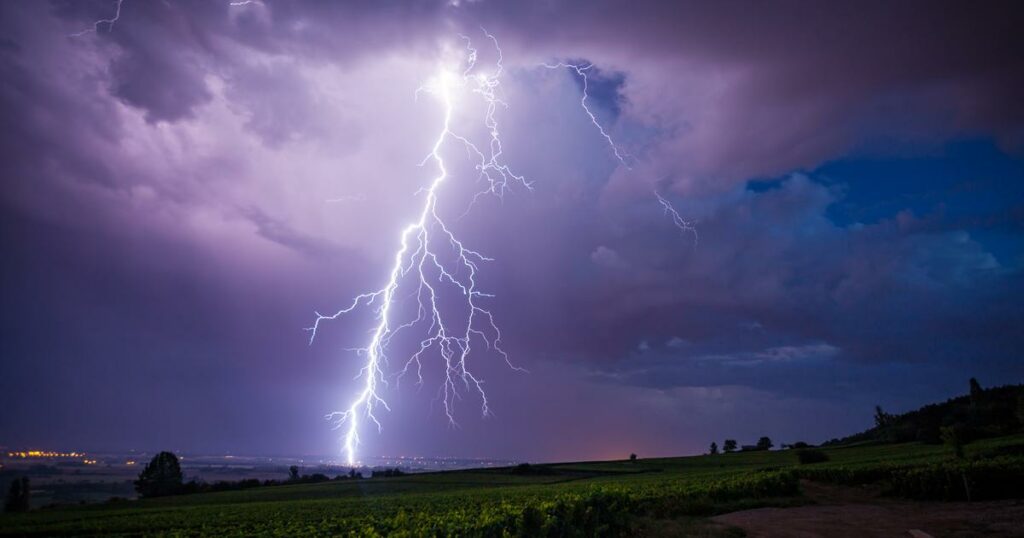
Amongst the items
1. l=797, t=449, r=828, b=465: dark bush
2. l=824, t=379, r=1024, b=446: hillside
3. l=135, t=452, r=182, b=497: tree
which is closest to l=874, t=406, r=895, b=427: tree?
l=824, t=379, r=1024, b=446: hillside

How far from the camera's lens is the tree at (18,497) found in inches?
2498

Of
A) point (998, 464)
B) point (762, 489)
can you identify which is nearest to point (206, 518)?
point (762, 489)

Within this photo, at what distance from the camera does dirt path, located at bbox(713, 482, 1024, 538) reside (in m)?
14.4

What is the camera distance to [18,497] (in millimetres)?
64438

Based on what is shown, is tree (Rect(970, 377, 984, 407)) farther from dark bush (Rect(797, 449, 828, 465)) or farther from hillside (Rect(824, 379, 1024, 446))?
dark bush (Rect(797, 449, 828, 465))

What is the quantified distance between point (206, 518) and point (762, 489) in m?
29.9

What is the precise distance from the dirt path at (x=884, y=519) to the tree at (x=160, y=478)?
71720 millimetres

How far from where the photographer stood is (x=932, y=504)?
19.2 m

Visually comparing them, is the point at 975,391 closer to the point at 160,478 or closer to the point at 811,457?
the point at 811,457

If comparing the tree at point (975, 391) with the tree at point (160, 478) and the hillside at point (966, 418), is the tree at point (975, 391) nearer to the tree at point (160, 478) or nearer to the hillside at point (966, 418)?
the hillside at point (966, 418)

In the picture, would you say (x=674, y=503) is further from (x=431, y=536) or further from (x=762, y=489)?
(x=431, y=536)

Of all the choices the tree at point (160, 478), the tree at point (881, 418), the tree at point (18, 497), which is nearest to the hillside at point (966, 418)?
the tree at point (881, 418)

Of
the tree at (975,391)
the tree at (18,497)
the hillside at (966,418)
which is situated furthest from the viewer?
the tree at (975,391)

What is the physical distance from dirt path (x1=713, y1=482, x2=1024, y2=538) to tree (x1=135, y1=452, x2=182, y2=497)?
235ft
